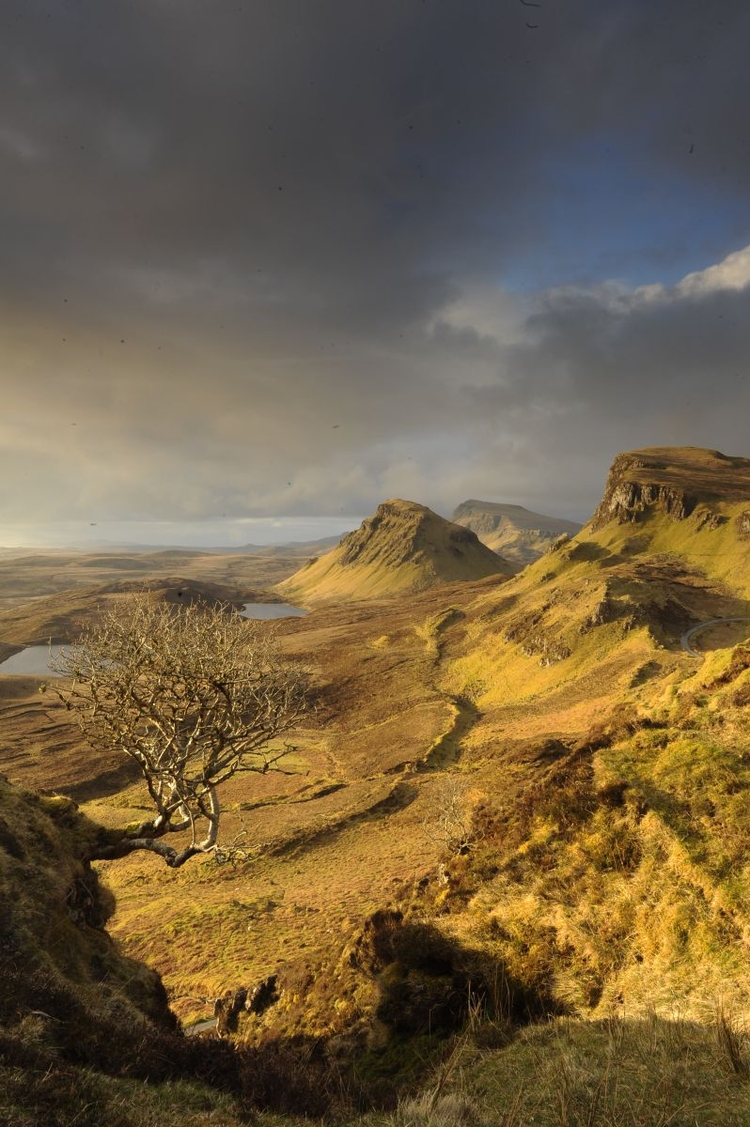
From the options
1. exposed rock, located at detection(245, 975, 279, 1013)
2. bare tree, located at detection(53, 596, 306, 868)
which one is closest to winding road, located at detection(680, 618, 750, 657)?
exposed rock, located at detection(245, 975, 279, 1013)

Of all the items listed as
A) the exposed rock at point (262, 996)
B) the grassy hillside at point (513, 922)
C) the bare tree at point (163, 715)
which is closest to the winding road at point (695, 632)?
the grassy hillside at point (513, 922)

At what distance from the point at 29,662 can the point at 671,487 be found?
206m

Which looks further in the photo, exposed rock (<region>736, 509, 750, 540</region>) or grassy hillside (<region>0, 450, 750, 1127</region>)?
exposed rock (<region>736, 509, 750, 540</region>)

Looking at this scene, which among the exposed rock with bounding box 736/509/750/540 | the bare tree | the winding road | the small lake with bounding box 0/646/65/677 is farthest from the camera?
the small lake with bounding box 0/646/65/677

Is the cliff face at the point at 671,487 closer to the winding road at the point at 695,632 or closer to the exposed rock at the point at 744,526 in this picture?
the exposed rock at the point at 744,526

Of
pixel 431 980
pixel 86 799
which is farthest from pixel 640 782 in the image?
pixel 86 799

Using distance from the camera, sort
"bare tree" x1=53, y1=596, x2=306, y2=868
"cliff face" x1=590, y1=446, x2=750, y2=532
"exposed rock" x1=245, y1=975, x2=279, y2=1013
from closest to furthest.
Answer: "bare tree" x1=53, y1=596, x2=306, y2=868 → "exposed rock" x1=245, y1=975, x2=279, y2=1013 → "cliff face" x1=590, y1=446, x2=750, y2=532

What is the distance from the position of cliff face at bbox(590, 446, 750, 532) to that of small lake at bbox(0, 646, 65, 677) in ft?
562

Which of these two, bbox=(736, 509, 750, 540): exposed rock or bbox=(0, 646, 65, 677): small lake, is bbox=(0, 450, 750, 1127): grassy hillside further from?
bbox=(0, 646, 65, 677): small lake

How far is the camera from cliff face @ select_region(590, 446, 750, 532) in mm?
128875

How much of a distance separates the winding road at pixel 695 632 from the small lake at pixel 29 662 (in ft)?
502

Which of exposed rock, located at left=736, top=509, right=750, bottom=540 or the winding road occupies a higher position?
exposed rock, located at left=736, top=509, right=750, bottom=540

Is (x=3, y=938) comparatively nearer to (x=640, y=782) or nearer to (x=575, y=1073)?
(x=575, y=1073)

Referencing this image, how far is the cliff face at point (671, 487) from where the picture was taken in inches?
5074
